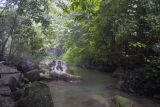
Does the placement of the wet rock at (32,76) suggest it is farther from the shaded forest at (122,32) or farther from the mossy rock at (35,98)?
the mossy rock at (35,98)

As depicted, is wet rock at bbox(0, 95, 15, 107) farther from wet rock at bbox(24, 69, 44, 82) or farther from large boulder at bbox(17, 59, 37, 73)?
large boulder at bbox(17, 59, 37, 73)

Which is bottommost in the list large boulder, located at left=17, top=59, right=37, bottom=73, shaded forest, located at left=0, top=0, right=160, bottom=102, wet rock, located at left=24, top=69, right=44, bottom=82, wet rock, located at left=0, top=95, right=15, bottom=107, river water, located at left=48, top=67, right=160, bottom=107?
river water, located at left=48, top=67, right=160, bottom=107

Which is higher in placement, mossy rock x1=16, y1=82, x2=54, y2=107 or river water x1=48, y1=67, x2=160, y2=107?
mossy rock x1=16, y1=82, x2=54, y2=107

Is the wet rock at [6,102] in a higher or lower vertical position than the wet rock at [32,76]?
lower

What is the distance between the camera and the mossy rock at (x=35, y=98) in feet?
24.4

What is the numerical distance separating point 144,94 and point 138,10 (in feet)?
20.9

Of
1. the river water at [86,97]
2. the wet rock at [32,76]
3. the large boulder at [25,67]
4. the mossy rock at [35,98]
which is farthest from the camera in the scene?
the large boulder at [25,67]

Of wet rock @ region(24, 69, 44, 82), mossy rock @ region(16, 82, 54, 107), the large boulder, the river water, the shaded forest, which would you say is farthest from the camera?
the large boulder

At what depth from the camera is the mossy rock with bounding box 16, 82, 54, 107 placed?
7.43 meters

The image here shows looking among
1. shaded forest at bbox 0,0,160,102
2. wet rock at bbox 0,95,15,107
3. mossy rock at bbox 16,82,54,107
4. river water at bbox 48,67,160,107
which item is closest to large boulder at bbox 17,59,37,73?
shaded forest at bbox 0,0,160,102

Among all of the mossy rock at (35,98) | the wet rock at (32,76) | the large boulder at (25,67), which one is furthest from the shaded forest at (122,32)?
the wet rock at (32,76)

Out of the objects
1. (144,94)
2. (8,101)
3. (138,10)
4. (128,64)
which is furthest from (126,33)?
(8,101)

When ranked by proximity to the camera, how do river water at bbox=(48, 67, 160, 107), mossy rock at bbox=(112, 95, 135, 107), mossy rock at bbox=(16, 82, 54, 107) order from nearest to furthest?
mossy rock at bbox=(16, 82, 54, 107)
mossy rock at bbox=(112, 95, 135, 107)
river water at bbox=(48, 67, 160, 107)

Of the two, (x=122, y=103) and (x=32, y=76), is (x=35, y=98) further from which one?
A: (x=32, y=76)
